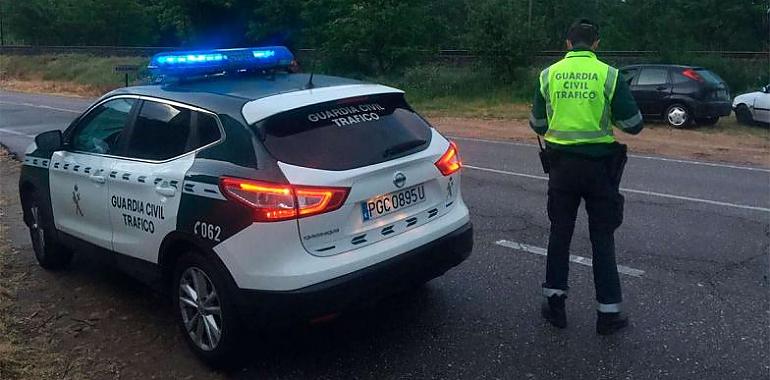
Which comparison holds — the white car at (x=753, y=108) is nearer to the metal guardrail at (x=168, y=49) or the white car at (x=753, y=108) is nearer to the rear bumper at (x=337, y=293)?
the metal guardrail at (x=168, y=49)

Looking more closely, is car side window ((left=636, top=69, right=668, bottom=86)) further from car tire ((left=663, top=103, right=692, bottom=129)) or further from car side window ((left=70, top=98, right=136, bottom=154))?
car side window ((left=70, top=98, right=136, bottom=154))

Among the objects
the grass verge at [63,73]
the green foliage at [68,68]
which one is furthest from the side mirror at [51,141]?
the green foliage at [68,68]

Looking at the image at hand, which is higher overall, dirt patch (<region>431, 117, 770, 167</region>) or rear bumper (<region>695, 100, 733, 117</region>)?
rear bumper (<region>695, 100, 733, 117</region>)

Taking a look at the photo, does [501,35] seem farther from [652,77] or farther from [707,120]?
[707,120]

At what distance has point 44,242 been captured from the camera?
566 cm

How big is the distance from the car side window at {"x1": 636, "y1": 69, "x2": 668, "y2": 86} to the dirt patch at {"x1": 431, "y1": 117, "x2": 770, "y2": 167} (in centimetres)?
108

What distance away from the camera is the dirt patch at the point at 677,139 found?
41.5ft

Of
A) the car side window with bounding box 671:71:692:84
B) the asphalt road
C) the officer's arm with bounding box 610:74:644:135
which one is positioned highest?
the officer's arm with bounding box 610:74:644:135

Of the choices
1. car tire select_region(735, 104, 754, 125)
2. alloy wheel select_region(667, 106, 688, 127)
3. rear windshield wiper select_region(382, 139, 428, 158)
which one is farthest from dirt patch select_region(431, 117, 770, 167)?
rear windshield wiper select_region(382, 139, 428, 158)

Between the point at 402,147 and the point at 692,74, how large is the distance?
1437cm

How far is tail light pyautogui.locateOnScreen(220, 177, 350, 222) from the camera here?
3586 mm

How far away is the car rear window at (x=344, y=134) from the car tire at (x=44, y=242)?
2.61 metres

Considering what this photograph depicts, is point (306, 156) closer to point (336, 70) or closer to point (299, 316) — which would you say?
point (299, 316)

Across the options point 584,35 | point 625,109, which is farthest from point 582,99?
point 584,35
